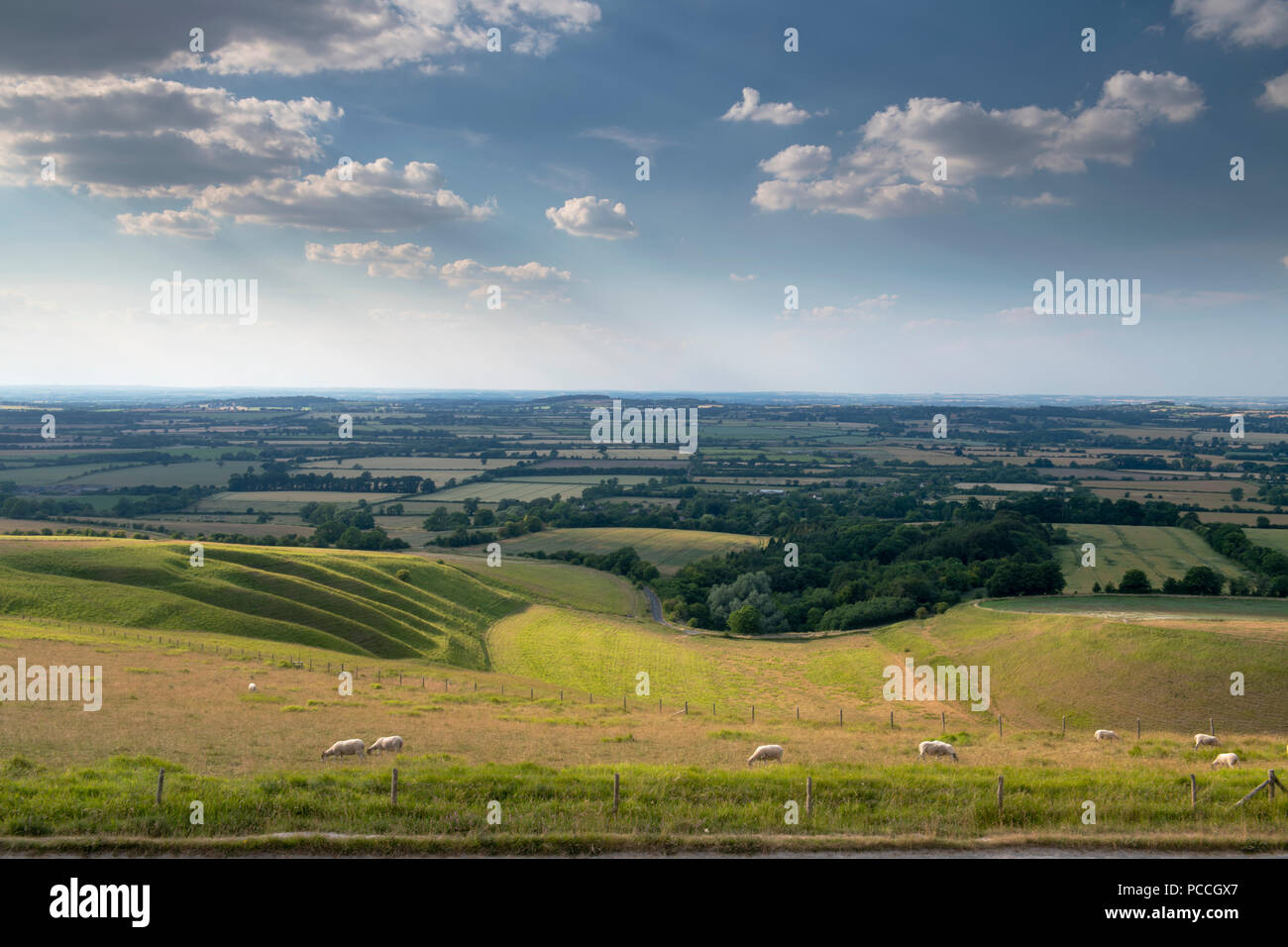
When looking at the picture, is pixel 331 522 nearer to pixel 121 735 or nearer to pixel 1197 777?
pixel 121 735

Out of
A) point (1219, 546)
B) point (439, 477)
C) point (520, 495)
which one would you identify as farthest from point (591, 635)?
point (439, 477)

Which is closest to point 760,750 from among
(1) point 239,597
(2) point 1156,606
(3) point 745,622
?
(1) point 239,597

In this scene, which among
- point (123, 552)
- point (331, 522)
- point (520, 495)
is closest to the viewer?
point (123, 552)

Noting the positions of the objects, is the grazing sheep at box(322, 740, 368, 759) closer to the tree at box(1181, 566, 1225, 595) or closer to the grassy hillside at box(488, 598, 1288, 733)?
the grassy hillside at box(488, 598, 1288, 733)

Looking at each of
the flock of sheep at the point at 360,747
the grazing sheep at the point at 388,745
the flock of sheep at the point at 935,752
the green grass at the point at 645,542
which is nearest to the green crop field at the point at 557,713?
the flock of sheep at the point at 935,752

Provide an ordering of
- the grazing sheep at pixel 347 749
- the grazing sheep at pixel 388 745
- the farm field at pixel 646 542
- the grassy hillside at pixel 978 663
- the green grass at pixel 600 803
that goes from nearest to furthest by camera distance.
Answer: the green grass at pixel 600 803 → the grazing sheep at pixel 347 749 → the grazing sheep at pixel 388 745 → the grassy hillside at pixel 978 663 → the farm field at pixel 646 542

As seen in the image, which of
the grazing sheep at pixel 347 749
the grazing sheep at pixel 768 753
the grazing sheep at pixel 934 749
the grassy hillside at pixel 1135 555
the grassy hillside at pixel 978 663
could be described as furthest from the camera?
the grassy hillside at pixel 1135 555

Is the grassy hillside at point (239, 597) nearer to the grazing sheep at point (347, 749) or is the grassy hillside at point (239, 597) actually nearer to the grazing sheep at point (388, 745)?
the grazing sheep at point (388, 745)
